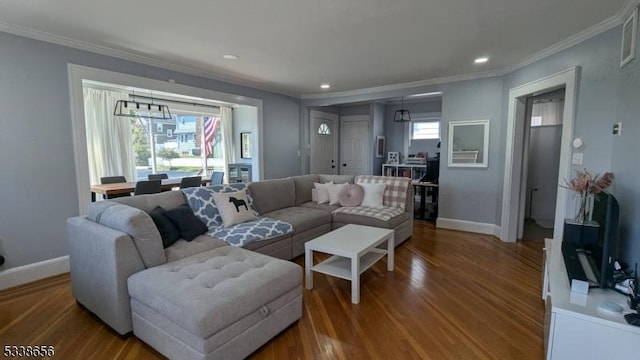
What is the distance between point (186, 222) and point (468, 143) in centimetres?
409

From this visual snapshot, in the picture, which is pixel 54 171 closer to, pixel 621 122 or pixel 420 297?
pixel 420 297

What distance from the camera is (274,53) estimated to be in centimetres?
346

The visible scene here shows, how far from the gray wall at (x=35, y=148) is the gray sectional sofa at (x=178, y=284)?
1054 mm

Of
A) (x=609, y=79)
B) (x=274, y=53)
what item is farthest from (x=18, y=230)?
(x=609, y=79)

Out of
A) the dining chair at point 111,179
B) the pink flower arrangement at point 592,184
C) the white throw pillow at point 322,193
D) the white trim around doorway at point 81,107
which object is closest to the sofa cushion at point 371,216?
the white throw pillow at point 322,193

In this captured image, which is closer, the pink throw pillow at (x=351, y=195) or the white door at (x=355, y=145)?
the pink throw pillow at (x=351, y=195)

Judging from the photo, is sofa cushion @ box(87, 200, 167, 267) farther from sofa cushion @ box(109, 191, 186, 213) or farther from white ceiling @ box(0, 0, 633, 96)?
white ceiling @ box(0, 0, 633, 96)

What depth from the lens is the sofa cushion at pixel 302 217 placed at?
3547 millimetres

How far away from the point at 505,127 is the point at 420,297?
2908 millimetres

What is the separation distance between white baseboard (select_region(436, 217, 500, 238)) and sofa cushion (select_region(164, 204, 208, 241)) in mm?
3746

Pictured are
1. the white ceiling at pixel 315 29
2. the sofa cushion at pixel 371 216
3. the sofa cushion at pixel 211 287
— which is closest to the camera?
the sofa cushion at pixel 211 287

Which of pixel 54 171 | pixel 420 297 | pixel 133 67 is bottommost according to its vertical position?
pixel 420 297

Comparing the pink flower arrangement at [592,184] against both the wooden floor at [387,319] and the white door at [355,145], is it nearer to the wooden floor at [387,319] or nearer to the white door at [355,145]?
the wooden floor at [387,319]

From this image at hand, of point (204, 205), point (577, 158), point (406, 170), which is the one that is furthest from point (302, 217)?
point (406, 170)
